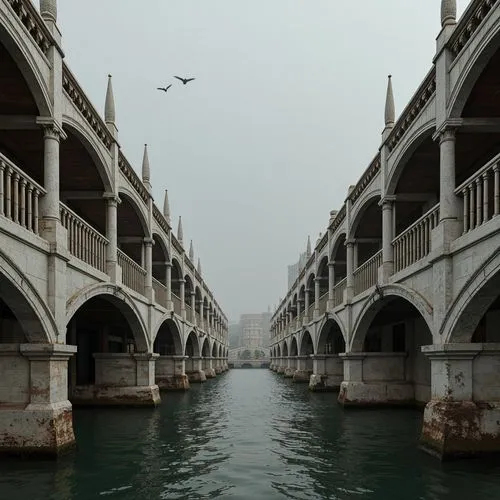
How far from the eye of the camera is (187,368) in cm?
3991

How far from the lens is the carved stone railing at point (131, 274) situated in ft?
59.0

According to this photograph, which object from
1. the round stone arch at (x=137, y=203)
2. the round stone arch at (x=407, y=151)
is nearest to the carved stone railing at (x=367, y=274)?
the round stone arch at (x=407, y=151)

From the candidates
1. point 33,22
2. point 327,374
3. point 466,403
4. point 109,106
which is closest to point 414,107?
point 466,403

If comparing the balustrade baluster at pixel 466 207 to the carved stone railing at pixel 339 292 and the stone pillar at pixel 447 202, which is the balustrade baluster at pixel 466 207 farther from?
the carved stone railing at pixel 339 292

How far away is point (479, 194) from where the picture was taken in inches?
376

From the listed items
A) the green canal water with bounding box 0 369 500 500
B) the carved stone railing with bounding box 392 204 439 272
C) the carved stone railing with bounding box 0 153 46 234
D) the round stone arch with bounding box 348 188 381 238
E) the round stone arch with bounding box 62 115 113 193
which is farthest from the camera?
the round stone arch with bounding box 348 188 381 238

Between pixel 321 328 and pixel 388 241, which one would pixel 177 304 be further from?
pixel 388 241

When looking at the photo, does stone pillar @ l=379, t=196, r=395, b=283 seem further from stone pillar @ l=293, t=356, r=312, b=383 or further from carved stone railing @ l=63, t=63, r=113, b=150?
stone pillar @ l=293, t=356, r=312, b=383

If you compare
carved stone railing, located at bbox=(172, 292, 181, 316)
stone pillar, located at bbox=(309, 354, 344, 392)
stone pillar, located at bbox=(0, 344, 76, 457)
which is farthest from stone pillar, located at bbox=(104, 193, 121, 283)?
stone pillar, located at bbox=(309, 354, 344, 392)

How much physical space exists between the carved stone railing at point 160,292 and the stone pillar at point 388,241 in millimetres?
11280

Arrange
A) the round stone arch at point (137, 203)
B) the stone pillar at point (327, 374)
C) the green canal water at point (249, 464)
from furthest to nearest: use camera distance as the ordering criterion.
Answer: the stone pillar at point (327, 374) < the round stone arch at point (137, 203) < the green canal water at point (249, 464)

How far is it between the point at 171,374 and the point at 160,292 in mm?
6420

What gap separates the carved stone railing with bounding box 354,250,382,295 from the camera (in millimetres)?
17188

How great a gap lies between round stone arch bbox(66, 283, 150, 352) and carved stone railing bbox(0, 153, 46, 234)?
2.25 meters
